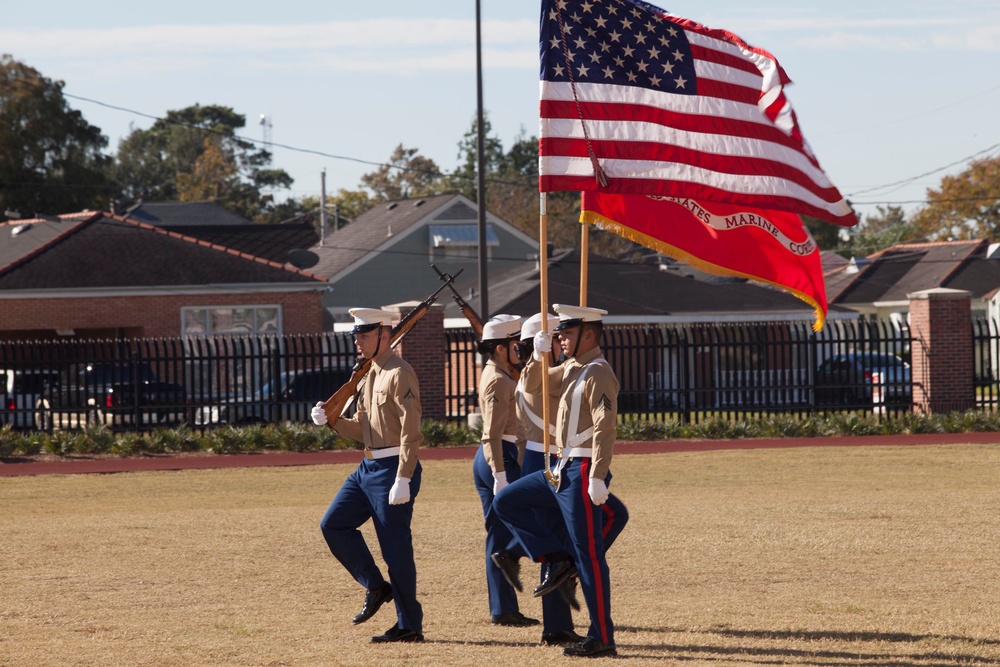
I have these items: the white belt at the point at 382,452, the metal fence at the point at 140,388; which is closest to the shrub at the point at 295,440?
the metal fence at the point at 140,388

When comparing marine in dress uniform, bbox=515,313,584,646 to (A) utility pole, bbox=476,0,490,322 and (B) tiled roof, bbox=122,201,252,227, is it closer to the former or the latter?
(A) utility pole, bbox=476,0,490,322

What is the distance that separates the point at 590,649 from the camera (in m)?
6.91

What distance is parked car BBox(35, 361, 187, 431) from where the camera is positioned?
2283 cm

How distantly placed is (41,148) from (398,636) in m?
56.4

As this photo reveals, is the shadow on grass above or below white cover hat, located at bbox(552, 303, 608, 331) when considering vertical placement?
below

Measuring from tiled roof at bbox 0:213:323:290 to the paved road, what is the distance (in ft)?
50.5

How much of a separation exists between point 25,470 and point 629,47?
13348 mm

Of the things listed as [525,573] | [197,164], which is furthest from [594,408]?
[197,164]

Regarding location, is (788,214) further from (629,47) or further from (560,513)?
(560,513)

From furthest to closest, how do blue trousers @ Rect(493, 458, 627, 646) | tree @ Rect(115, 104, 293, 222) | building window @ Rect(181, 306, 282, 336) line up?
tree @ Rect(115, 104, 293, 222) → building window @ Rect(181, 306, 282, 336) → blue trousers @ Rect(493, 458, 627, 646)

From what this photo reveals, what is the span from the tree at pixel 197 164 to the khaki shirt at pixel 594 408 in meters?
83.3

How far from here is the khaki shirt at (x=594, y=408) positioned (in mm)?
6910

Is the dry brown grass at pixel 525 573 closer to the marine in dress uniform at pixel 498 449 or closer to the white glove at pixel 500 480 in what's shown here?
the marine in dress uniform at pixel 498 449

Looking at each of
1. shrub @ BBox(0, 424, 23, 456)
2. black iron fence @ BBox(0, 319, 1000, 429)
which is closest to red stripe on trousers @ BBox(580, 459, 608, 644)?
black iron fence @ BBox(0, 319, 1000, 429)
